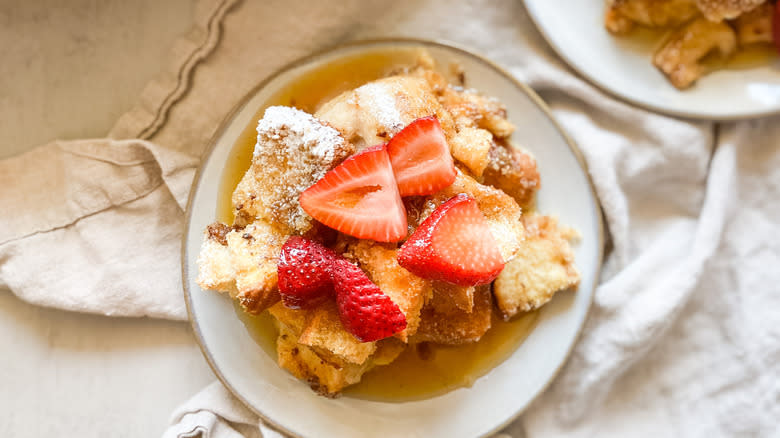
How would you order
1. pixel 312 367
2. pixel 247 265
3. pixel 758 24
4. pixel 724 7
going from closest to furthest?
1. pixel 247 265
2. pixel 312 367
3. pixel 724 7
4. pixel 758 24

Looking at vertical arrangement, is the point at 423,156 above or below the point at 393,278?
above

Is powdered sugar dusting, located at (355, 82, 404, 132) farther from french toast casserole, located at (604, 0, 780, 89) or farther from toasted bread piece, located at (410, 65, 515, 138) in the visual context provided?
french toast casserole, located at (604, 0, 780, 89)

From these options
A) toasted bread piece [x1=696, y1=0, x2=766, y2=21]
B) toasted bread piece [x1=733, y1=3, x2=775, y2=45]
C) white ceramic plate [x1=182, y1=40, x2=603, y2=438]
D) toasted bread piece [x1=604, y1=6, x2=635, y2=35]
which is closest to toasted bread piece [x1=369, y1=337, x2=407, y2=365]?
white ceramic plate [x1=182, y1=40, x2=603, y2=438]

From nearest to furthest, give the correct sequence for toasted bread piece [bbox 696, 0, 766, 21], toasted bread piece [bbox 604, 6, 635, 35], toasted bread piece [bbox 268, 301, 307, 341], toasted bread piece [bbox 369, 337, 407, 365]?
toasted bread piece [bbox 268, 301, 307, 341]
toasted bread piece [bbox 369, 337, 407, 365]
toasted bread piece [bbox 696, 0, 766, 21]
toasted bread piece [bbox 604, 6, 635, 35]

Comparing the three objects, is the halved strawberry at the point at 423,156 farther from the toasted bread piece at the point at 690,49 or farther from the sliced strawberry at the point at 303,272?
the toasted bread piece at the point at 690,49

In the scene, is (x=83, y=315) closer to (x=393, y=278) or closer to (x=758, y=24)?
(x=393, y=278)

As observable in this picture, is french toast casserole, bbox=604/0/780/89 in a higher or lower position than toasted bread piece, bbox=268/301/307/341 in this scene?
higher

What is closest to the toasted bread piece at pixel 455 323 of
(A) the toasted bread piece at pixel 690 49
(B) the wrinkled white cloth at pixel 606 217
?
(B) the wrinkled white cloth at pixel 606 217

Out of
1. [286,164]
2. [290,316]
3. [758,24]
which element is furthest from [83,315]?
[758,24]
